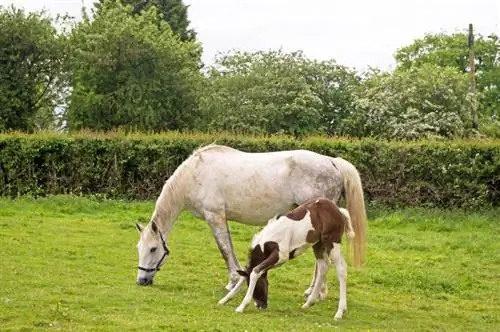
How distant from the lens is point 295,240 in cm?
940

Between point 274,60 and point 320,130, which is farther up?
point 274,60

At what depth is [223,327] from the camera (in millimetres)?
7973

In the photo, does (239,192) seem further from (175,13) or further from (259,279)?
(175,13)

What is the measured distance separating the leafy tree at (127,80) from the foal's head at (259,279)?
27.5 m

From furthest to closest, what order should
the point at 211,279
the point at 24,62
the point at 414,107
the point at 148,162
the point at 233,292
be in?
the point at 414,107 < the point at 24,62 < the point at 148,162 < the point at 211,279 < the point at 233,292

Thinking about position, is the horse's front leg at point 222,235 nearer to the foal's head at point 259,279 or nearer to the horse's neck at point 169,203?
the horse's neck at point 169,203

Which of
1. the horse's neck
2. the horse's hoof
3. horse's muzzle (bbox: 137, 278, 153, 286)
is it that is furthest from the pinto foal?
the horse's neck

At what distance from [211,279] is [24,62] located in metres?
25.9

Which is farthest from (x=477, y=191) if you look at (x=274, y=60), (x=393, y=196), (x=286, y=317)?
(x=274, y=60)

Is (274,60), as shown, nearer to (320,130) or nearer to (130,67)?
(320,130)

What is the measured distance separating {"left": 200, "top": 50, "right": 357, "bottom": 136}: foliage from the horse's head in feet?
87.6

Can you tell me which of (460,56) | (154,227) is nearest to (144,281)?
(154,227)

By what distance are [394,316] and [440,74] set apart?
32286mm

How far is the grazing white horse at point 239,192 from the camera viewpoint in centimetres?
1076
